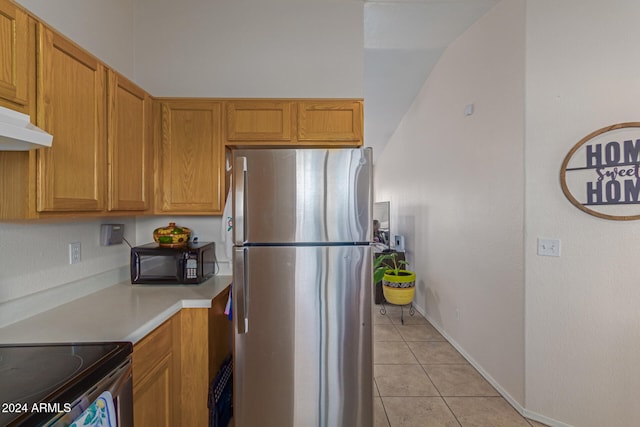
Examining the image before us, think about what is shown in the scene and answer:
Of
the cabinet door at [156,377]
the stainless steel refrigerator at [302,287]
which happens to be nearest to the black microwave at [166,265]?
the cabinet door at [156,377]

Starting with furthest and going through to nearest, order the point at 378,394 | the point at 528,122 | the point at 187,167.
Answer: the point at 378,394, the point at 187,167, the point at 528,122

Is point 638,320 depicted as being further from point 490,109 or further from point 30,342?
point 30,342

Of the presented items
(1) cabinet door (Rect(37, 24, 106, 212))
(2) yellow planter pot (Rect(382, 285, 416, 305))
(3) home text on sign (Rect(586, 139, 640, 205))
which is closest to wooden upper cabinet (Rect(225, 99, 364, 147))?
(1) cabinet door (Rect(37, 24, 106, 212))

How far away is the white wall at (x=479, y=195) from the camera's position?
2023 millimetres

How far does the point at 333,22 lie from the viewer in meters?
2.25

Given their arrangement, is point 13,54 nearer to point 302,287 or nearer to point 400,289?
point 302,287

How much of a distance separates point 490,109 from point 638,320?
5.46 feet

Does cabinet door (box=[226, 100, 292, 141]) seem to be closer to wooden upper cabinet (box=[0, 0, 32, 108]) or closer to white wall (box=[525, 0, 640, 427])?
wooden upper cabinet (box=[0, 0, 32, 108])

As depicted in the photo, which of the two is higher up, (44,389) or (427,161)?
(427,161)

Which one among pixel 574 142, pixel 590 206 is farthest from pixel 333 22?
pixel 590 206

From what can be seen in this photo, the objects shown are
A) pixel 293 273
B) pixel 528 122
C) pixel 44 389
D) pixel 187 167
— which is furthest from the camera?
pixel 187 167

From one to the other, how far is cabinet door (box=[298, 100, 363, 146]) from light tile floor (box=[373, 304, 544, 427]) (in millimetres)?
1505

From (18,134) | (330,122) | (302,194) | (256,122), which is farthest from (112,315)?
(330,122)

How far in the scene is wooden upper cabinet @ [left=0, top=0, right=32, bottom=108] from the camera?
100 centimetres
